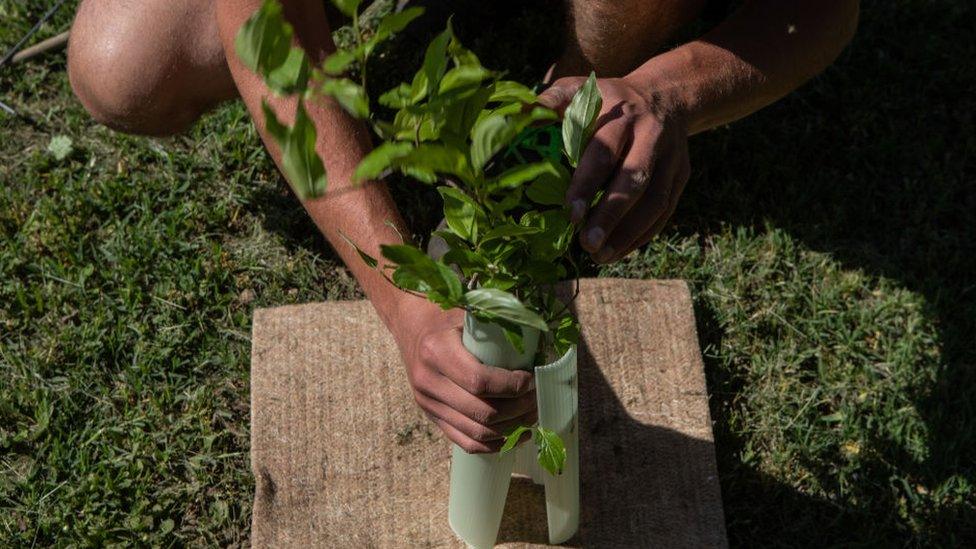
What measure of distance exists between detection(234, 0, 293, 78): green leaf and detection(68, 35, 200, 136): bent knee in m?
1.29

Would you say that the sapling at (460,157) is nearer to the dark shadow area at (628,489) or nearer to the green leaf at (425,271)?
the green leaf at (425,271)

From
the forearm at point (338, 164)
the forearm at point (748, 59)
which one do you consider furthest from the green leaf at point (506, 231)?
the forearm at point (748, 59)

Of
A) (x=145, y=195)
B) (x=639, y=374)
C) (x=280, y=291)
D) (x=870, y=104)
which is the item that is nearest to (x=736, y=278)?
(x=639, y=374)

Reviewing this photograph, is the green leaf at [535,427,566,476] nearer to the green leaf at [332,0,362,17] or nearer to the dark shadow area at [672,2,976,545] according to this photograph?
the green leaf at [332,0,362,17]

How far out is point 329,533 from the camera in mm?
1682

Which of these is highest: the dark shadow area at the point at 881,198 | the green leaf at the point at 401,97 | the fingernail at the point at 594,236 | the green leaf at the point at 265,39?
the green leaf at the point at 265,39

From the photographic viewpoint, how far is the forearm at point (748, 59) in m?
1.60

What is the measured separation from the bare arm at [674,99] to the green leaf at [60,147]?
4.51ft

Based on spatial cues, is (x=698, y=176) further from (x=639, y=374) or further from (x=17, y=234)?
(x=17, y=234)

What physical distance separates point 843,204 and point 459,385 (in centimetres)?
129

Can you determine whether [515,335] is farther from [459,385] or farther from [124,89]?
[124,89]

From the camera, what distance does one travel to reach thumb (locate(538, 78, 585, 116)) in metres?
1.38

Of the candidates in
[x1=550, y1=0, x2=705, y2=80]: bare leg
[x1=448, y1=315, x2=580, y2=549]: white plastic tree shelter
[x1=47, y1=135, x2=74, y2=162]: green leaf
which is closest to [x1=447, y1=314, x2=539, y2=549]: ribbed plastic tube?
[x1=448, y1=315, x2=580, y2=549]: white plastic tree shelter

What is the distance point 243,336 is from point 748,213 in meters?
1.09
